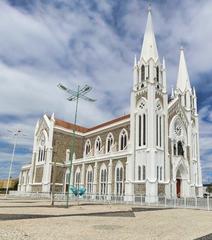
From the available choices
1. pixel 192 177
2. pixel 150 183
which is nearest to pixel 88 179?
pixel 150 183

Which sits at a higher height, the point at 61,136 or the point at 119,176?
the point at 61,136

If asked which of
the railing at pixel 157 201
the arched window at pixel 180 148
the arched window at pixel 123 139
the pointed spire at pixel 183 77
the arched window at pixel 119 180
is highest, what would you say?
the pointed spire at pixel 183 77

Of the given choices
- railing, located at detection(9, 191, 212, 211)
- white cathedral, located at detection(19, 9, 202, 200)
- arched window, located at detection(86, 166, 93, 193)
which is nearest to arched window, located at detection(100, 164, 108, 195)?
white cathedral, located at detection(19, 9, 202, 200)

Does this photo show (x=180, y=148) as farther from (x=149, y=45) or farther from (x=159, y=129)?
(x=149, y=45)

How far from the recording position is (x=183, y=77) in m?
48.5

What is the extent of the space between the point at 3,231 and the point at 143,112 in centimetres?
3106

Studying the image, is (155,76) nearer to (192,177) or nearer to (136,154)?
(136,154)

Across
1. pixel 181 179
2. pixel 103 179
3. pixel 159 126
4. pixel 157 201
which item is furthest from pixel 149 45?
pixel 157 201

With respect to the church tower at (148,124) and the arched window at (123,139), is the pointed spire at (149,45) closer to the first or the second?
the church tower at (148,124)

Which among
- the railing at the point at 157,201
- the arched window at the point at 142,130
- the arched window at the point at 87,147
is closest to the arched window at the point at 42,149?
the arched window at the point at 87,147

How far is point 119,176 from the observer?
38.2m

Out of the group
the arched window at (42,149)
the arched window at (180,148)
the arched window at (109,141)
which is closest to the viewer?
the arched window at (180,148)

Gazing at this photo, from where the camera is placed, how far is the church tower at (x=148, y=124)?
34094mm

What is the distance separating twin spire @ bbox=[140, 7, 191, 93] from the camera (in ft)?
136
